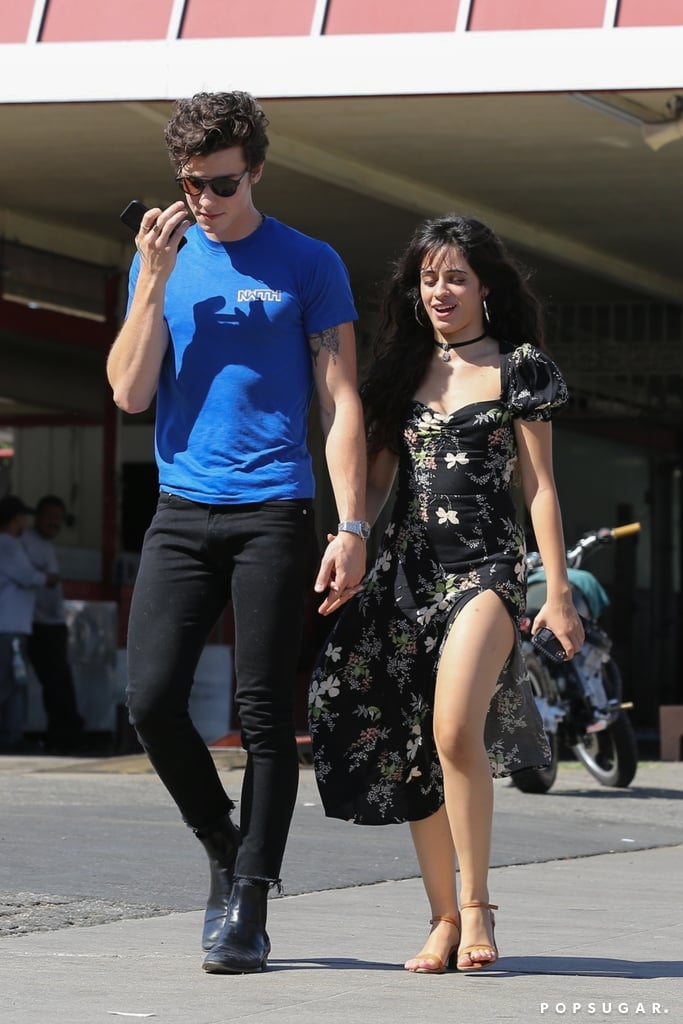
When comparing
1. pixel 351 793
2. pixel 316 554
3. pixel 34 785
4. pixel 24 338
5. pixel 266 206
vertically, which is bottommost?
pixel 34 785

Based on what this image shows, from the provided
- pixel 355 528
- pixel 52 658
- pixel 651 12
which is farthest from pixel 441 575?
pixel 52 658

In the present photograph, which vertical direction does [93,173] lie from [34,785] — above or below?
above

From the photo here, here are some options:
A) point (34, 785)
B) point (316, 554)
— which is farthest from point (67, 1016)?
point (34, 785)

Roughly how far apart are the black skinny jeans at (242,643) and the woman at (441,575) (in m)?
0.25

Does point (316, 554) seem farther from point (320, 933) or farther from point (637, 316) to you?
point (637, 316)

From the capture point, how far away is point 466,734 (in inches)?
180

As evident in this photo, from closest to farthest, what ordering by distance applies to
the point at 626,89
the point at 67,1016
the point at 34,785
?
the point at 67,1016
the point at 34,785
the point at 626,89

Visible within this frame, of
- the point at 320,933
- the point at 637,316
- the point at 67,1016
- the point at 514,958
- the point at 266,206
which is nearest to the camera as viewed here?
the point at 67,1016

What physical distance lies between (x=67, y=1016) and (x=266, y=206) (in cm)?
1358

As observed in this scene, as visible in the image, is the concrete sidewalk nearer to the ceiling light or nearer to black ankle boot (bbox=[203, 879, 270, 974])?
black ankle boot (bbox=[203, 879, 270, 974])

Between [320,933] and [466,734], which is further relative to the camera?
[320,933]

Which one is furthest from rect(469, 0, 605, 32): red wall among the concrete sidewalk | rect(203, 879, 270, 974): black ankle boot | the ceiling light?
rect(203, 879, 270, 974): black ankle boot

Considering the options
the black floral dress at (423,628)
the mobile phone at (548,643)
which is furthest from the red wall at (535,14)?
the mobile phone at (548,643)

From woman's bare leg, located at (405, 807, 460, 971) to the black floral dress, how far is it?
0.04m
